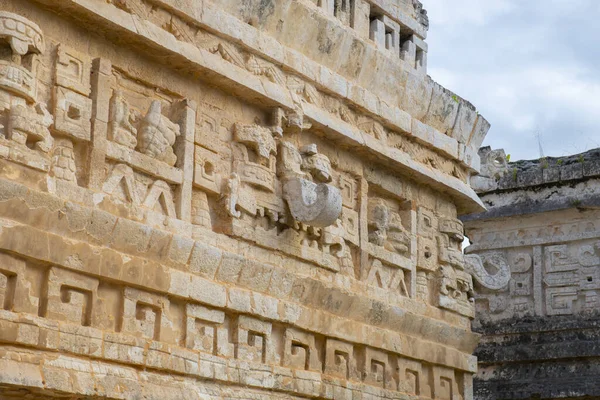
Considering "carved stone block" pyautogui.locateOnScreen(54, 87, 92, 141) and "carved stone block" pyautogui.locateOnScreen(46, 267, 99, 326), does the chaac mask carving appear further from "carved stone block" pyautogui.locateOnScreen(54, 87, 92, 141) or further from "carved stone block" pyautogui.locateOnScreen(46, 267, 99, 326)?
"carved stone block" pyautogui.locateOnScreen(46, 267, 99, 326)

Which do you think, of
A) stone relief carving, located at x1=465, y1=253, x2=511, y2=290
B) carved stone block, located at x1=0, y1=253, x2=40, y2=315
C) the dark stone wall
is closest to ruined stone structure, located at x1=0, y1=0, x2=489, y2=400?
carved stone block, located at x1=0, y1=253, x2=40, y2=315

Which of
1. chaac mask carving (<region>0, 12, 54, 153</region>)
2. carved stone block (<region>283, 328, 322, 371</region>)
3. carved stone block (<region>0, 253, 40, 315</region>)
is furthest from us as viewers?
carved stone block (<region>283, 328, 322, 371</region>)

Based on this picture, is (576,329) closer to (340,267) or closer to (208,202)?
(340,267)

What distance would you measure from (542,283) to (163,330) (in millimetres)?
7389

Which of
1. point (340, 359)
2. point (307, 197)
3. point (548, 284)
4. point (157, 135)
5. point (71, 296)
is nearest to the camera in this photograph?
point (71, 296)

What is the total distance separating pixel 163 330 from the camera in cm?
662

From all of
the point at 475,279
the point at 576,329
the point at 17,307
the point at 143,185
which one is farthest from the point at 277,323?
the point at 576,329

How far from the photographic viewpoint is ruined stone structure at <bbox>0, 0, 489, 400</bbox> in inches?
236

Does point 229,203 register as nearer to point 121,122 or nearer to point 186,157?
point 186,157

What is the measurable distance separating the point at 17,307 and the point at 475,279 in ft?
19.8

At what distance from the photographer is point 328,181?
27.3 feet

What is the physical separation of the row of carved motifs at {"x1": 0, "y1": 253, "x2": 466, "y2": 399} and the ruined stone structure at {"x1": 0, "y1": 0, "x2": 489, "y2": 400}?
0.01 meters

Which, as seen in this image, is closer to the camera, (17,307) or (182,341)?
(17,307)

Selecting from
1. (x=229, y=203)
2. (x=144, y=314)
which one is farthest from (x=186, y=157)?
(x=144, y=314)
